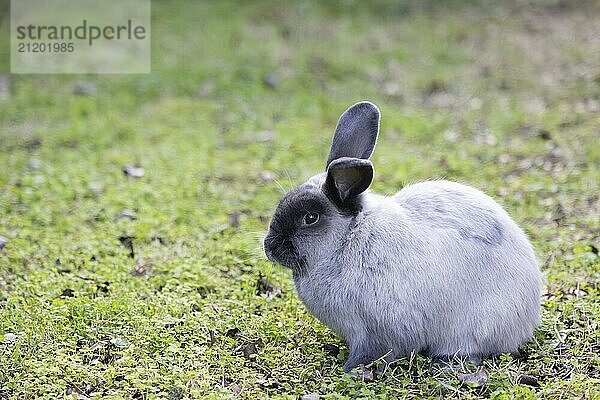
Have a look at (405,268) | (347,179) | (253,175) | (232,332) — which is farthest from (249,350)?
(253,175)

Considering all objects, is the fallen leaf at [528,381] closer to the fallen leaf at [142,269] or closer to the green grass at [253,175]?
the green grass at [253,175]

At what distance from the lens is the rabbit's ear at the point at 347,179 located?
4.18 meters

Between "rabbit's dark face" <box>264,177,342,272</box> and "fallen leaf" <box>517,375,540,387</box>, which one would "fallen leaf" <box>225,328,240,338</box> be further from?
"fallen leaf" <box>517,375,540,387</box>

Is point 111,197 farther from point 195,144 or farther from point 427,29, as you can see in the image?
point 427,29

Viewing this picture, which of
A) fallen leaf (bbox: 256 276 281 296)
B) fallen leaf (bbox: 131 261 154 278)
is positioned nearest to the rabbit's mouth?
fallen leaf (bbox: 256 276 281 296)

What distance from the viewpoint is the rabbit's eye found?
4.45 meters

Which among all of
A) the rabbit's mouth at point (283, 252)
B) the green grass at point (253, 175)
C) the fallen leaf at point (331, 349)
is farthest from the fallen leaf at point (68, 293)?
the fallen leaf at point (331, 349)

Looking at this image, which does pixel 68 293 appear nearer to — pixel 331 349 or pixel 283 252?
pixel 283 252

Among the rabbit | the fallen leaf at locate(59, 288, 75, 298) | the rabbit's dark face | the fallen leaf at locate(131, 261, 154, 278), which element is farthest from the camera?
the fallen leaf at locate(131, 261, 154, 278)

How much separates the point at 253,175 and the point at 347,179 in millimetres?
3315

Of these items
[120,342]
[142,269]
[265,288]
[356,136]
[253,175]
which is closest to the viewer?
[120,342]

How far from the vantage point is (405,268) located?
4320 mm

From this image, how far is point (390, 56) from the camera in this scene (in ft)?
35.4

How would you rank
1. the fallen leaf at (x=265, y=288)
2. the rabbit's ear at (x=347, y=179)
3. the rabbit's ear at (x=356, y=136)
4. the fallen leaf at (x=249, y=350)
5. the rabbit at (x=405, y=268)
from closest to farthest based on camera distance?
the rabbit's ear at (x=347, y=179)
the rabbit at (x=405, y=268)
the fallen leaf at (x=249, y=350)
the rabbit's ear at (x=356, y=136)
the fallen leaf at (x=265, y=288)
